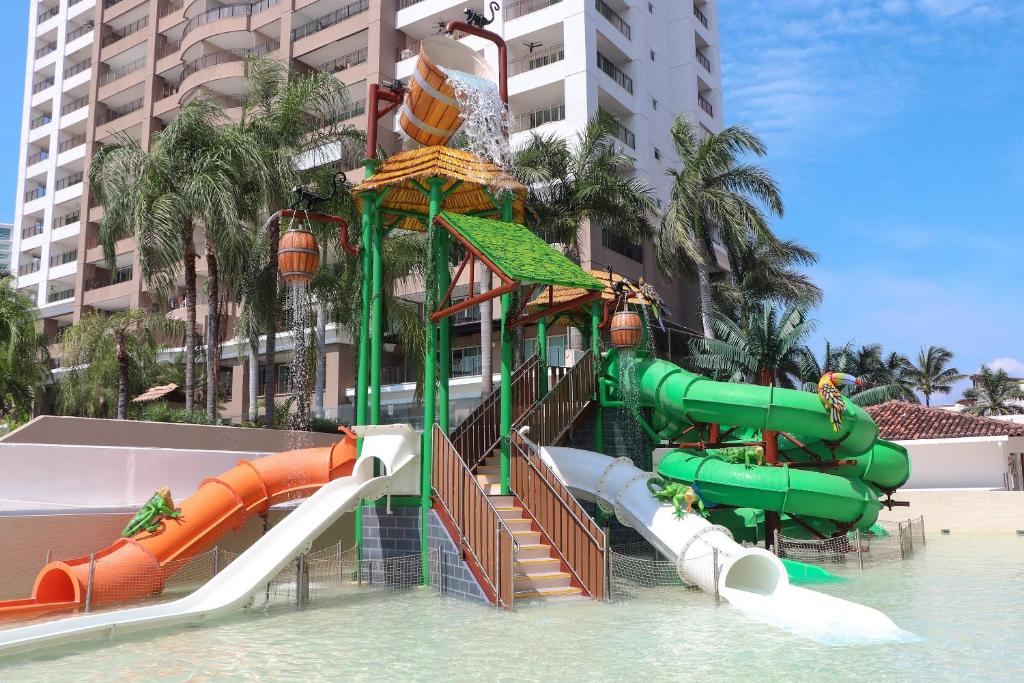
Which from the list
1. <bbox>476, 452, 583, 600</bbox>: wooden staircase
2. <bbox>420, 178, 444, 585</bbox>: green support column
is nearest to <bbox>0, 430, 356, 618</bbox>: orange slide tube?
<bbox>420, 178, 444, 585</bbox>: green support column

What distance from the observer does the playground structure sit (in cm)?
1102

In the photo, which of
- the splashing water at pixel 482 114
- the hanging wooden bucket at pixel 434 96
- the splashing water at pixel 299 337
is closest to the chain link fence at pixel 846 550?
the splashing water at pixel 482 114

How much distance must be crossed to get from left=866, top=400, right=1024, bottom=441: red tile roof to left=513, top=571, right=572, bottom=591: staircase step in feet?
71.5

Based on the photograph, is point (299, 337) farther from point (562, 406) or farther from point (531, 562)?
point (531, 562)

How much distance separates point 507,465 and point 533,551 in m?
1.59

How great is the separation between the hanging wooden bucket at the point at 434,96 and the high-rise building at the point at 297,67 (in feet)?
64.8

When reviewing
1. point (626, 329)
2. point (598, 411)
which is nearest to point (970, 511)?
point (598, 411)

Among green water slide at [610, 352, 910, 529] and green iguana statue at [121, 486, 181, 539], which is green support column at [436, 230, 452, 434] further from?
green water slide at [610, 352, 910, 529]

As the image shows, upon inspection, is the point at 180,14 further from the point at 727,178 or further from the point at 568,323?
the point at 568,323

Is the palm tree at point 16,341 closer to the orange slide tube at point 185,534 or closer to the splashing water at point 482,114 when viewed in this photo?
the orange slide tube at point 185,534

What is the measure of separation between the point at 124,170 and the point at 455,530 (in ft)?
48.6

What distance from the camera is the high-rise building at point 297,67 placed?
4003cm

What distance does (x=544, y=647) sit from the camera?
869 cm

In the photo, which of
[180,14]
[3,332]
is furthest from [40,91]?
[3,332]
